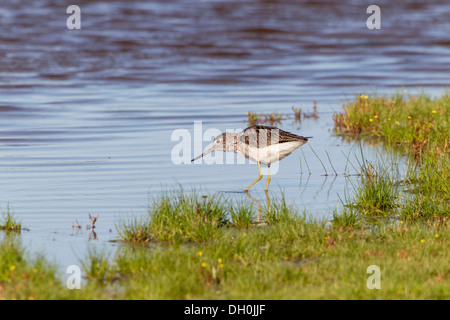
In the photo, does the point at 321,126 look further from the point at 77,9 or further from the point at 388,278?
the point at 77,9

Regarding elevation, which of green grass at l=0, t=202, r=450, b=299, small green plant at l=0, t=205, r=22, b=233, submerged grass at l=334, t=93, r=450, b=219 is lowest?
green grass at l=0, t=202, r=450, b=299

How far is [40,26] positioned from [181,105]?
652 inches

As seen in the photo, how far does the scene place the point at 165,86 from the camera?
75.7 feet

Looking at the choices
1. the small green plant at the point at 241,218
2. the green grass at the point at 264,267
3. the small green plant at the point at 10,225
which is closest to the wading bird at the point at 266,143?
the small green plant at the point at 241,218

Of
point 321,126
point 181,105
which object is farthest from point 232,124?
point 181,105

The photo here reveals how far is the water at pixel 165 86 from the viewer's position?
10516 millimetres

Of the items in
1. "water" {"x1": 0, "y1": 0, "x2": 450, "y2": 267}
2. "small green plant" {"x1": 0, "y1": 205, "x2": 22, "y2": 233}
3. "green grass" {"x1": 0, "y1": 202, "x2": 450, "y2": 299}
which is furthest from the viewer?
"water" {"x1": 0, "y1": 0, "x2": 450, "y2": 267}

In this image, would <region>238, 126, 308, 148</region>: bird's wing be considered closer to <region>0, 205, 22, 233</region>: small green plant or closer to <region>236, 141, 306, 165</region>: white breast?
<region>236, 141, 306, 165</region>: white breast

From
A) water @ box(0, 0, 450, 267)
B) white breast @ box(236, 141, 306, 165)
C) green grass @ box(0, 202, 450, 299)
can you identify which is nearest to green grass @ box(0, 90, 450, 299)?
green grass @ box(0, 202, 450, 299)

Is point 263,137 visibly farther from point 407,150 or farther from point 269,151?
point 407,150

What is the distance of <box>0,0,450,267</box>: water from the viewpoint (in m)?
10.5

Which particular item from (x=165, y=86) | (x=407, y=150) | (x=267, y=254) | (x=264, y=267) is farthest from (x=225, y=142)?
(x=165, y=86)

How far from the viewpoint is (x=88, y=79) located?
24.1m

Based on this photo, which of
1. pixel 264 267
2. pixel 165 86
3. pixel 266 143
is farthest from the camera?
pixel 165 86
